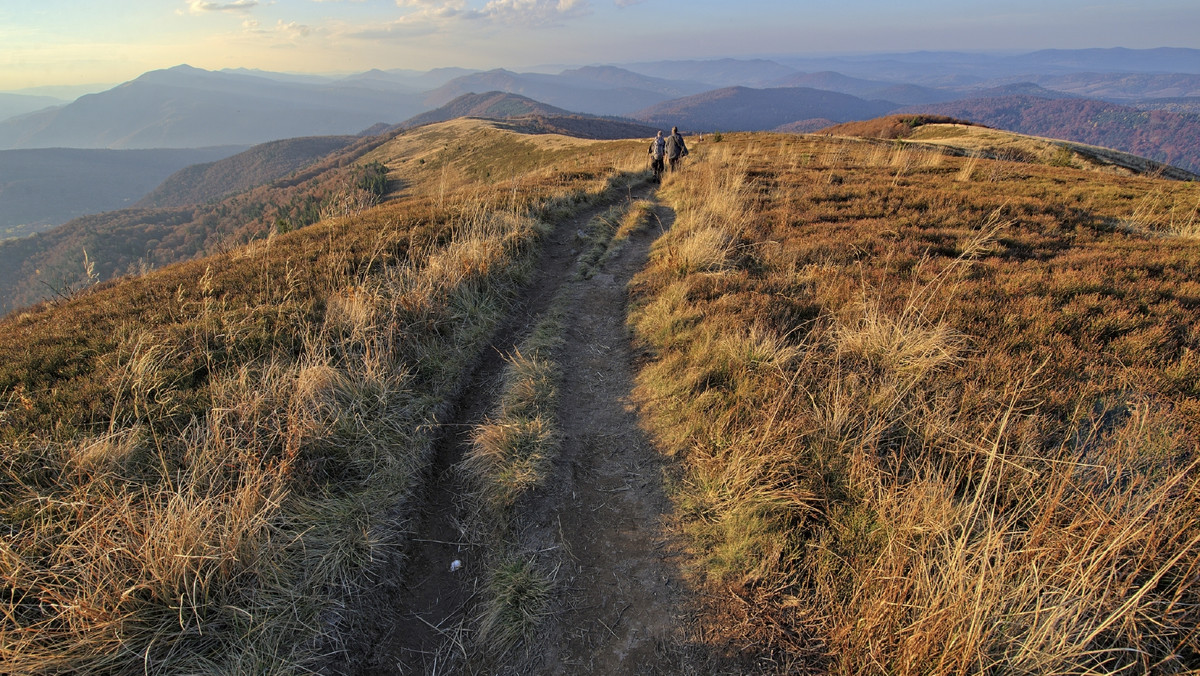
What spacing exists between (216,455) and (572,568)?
3.04m

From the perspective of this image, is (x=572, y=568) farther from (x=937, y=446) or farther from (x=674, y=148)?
(x=674, y=148)

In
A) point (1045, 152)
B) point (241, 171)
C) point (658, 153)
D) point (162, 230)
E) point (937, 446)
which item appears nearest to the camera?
point (937, 446)

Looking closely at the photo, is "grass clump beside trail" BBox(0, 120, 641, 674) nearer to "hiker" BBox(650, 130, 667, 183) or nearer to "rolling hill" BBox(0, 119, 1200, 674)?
"rolling hill" BBox(0, 119, 1200, 674)

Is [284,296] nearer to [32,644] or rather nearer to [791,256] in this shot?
[32,644]

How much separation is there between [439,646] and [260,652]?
1078 mm

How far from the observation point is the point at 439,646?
125 inches

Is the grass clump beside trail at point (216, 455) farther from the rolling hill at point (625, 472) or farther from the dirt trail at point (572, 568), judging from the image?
the dirt trail at point (572, 568)

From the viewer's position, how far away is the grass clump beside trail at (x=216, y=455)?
2684mm

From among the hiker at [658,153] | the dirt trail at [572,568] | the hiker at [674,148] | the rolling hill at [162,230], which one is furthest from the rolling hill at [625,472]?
the rolling hill at [162,230]

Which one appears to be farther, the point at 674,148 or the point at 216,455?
the point at 674,148

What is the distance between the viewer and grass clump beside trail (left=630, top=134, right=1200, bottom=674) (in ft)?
8.04

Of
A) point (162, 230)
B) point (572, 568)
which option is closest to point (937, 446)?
point (572, 568)

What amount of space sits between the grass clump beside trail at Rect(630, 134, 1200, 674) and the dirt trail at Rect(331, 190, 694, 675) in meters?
0.36

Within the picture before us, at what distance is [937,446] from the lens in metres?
3.69
